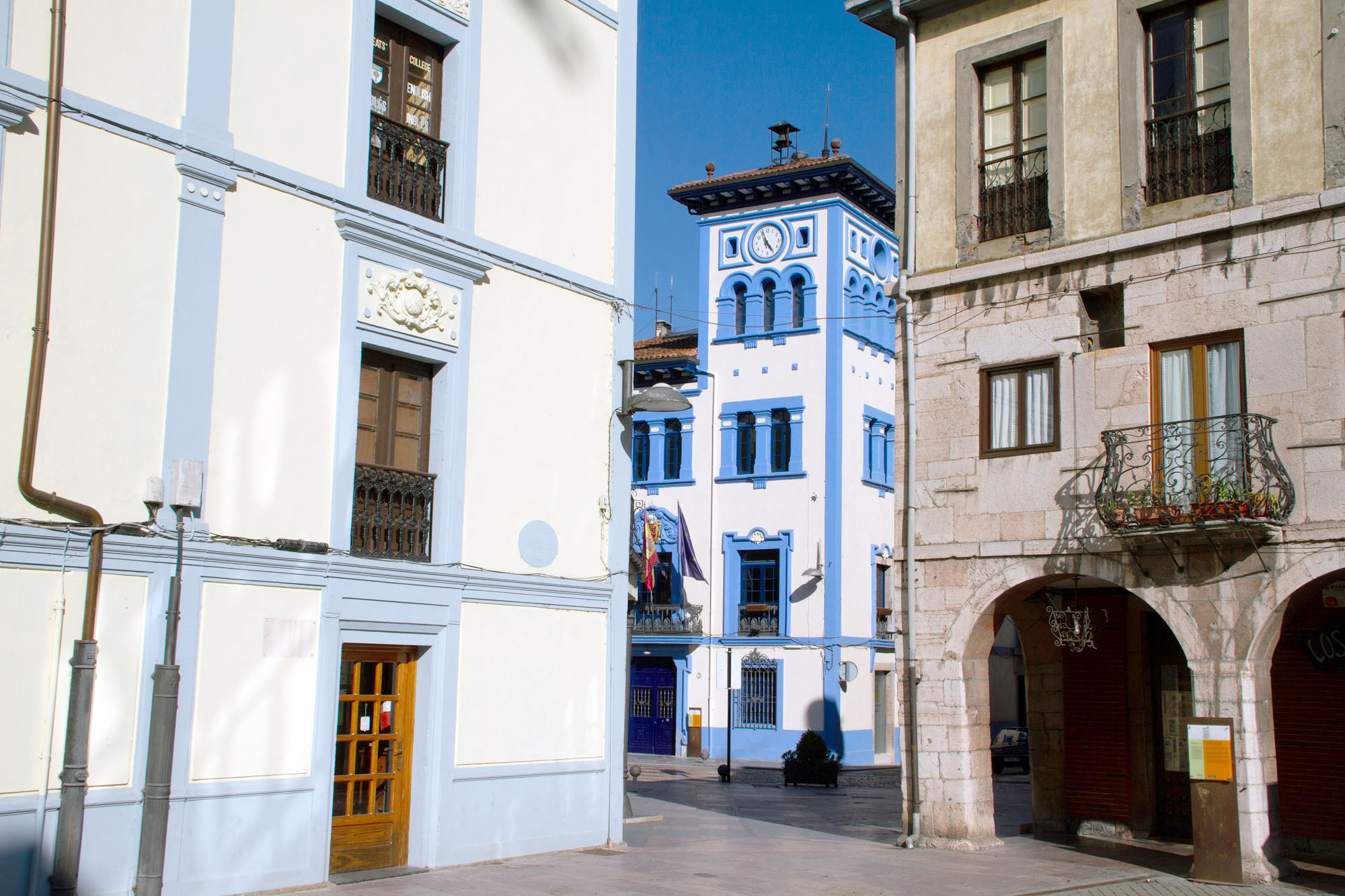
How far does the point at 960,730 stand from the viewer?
14695mm

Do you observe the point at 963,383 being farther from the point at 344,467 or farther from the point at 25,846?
the point at 25,846

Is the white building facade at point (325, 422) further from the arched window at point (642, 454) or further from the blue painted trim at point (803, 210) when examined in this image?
the arched window at point (642, 454)

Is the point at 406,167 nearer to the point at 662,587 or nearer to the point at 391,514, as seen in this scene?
the point at 391,514

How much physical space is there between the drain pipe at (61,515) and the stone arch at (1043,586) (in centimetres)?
948

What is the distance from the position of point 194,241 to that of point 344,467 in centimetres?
248

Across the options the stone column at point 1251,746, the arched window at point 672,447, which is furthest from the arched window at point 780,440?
the stone column at point 1251,746

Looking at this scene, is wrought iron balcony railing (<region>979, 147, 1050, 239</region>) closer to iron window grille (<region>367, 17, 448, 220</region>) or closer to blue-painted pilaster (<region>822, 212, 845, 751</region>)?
iron window grille (<region>367, 17, 448, 220</region>)

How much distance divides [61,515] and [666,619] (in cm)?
2641

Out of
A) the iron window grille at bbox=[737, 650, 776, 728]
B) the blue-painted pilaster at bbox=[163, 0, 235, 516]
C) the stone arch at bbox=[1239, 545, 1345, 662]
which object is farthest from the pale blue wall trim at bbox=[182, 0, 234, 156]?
the iron window grille at bbox=[737, 650, 776, 728]

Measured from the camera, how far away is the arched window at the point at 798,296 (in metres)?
34.9

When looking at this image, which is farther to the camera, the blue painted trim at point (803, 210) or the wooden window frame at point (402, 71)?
the blue painted trim at point (803, 210)

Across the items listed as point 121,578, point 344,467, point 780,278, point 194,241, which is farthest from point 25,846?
point 780,278

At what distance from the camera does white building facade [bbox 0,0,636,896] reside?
391 inches

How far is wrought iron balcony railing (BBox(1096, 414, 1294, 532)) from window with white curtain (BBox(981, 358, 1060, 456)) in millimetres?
960
